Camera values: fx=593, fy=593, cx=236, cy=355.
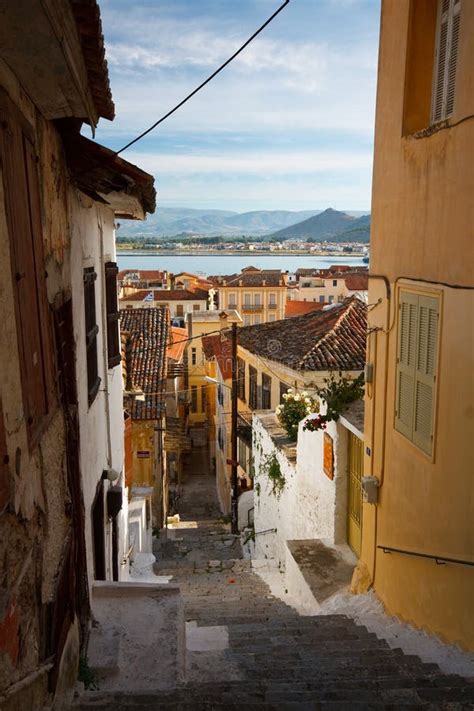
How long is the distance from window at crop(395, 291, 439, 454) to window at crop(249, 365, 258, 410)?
18.3 metres

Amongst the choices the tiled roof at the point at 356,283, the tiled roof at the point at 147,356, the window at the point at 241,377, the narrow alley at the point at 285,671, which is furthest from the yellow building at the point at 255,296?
the narrow alley at the point at 285,671

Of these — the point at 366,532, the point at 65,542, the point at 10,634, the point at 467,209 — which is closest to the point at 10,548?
the point at 10,634

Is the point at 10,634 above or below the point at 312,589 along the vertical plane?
above

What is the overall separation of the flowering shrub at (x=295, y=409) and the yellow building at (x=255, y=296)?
49.1 m

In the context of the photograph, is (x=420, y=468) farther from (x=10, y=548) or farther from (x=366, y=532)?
(x=10, y=548)

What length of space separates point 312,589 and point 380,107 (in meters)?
6.68

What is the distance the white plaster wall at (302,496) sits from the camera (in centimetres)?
983

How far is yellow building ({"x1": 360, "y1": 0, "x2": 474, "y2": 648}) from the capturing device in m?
5.15

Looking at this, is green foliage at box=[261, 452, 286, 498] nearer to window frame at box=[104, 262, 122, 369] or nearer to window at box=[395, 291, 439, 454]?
window frame at box=[104, 262, 122, 369]

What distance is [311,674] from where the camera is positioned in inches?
194

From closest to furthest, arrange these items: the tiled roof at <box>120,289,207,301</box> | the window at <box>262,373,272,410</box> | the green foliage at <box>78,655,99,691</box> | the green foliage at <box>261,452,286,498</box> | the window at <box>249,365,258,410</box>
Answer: the green foliage at <box>78,655,99,691</box>, the green foliage at <box>261,452,286,498</box>, the window at <box>262,373,272,410</box>, the window at <box>249,365,258,410</box>, the tiled roof at <box>120,289,207,301</box>

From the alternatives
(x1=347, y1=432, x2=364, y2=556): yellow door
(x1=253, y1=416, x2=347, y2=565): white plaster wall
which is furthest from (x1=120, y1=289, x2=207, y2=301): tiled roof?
(x1=347, y1=432, x2=364, y2=556): yellow door

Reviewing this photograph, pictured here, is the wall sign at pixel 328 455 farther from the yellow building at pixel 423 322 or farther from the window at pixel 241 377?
the window at pixel 241 377

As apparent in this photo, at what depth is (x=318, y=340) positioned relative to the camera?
17.0 metres
